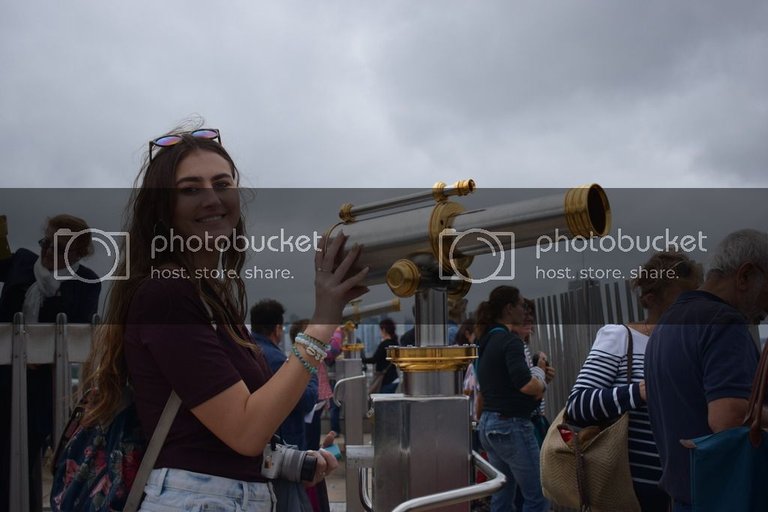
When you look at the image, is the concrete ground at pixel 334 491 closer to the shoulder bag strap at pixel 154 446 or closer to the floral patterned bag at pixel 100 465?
the floral patterned bag at pixel 100 465

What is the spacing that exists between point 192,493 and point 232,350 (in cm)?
31

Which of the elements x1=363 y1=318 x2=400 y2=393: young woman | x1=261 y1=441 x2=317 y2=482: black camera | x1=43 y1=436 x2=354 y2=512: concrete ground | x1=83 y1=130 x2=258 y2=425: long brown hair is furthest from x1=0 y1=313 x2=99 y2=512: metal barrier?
x1=363 y1=318 x2=400 y2=393: young woman

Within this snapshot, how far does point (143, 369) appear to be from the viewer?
1.59 meters

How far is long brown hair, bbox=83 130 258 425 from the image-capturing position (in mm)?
1661

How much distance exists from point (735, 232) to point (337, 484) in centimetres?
671

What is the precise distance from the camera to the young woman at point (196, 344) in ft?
4.91

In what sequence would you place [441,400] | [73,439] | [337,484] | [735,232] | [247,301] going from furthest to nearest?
1. [337,484]
2. [735,232]
3. [247,301]
4. [73,439]
5. [441,400]

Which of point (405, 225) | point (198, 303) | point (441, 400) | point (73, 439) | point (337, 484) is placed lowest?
point (337, 484)

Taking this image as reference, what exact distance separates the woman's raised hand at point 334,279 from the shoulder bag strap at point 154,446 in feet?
1.24

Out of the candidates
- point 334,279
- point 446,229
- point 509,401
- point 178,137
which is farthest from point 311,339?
point 509,401

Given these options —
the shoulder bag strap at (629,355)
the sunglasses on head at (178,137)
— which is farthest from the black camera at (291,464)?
the shoulder bag strap at (629,355)

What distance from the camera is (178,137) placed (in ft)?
6.02

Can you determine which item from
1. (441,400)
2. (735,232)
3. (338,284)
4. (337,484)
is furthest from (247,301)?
(337,484)

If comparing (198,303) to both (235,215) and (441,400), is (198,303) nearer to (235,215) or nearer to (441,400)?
(235,215)
